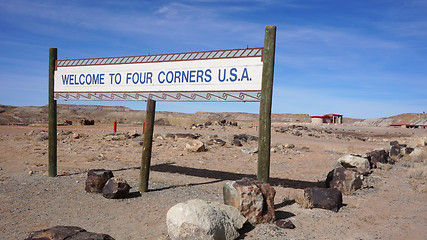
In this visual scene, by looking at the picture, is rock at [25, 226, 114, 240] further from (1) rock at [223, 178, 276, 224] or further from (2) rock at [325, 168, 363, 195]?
(2) rock at [325, 168, 363, 195]

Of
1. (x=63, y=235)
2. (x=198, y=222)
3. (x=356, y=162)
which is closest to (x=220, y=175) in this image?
(x=356, y=162)

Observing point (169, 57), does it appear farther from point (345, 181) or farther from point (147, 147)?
point (345, 181)

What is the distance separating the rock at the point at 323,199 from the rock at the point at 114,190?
4269 mm

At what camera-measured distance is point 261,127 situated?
6.91 metres

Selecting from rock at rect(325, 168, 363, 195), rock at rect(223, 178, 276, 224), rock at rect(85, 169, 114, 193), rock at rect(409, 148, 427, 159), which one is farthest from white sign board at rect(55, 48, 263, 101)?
rock at rect(409, 148, 427, 159)

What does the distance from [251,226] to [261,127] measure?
6.69 feet

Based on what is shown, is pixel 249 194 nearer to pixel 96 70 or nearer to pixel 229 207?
pixel 229 207

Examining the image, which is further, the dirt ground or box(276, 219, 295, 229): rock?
the dirt ground

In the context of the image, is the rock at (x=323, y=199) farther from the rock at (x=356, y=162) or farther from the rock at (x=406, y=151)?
the rock at (x=406, y=151)

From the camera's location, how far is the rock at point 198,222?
15.5ft

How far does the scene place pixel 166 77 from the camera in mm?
8641

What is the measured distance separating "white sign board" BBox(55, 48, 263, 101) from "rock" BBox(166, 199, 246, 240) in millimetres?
2986

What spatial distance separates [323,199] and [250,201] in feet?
6.74

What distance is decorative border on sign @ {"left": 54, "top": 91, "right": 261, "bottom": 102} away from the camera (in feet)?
24.3
